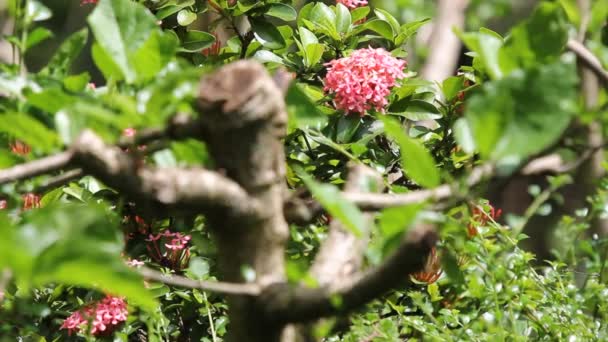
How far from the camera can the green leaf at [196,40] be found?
1.70 metres

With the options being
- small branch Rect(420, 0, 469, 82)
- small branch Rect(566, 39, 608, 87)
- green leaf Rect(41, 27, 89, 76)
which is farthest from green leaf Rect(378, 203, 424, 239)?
small branch Rect(420, 0, 469, 82)

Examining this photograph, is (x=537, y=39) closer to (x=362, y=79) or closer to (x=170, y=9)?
(x=362, y=79)

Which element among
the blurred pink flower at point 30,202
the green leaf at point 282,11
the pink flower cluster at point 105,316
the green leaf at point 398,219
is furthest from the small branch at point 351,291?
the green leaf at point 282,11

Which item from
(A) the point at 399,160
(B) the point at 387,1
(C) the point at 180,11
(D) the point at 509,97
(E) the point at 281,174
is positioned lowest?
(B) the point at 387,1

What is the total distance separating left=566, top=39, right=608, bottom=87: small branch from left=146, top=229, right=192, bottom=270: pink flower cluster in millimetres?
969

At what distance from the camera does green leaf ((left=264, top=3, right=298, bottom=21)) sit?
1735 mm

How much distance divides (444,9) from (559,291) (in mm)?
2755

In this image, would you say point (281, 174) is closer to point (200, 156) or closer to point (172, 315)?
point (200, 156)

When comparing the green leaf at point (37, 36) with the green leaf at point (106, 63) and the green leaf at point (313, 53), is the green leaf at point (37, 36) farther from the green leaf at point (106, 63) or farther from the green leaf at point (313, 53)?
the green leaf at point (313, 53)

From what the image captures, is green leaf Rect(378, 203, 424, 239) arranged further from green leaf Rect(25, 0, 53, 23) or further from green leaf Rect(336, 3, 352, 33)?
green leaf Rect(336, 3, 352, 33)

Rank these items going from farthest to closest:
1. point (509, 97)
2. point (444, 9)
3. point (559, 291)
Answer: point (444, 9) → point (559, 291) → point (509, 97)

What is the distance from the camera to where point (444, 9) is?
3867mm

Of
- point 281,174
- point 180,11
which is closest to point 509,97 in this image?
point 281,174

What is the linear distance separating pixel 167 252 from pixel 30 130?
930 millimetres
